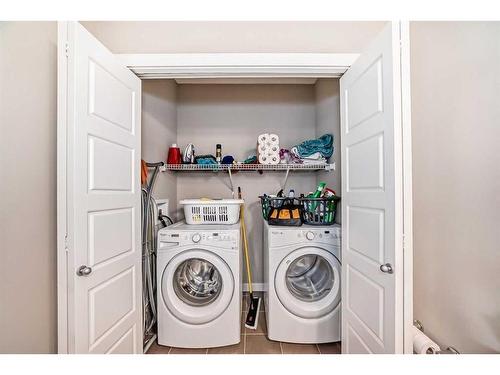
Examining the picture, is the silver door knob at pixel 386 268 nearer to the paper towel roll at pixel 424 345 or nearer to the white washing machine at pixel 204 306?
the paper towel roll at pixel 424 345

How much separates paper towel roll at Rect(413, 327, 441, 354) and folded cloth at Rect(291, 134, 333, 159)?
152 cm

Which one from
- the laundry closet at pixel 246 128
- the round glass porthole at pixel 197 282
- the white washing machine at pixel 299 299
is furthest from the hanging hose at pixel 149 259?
the white washing machine at pixel 299 299

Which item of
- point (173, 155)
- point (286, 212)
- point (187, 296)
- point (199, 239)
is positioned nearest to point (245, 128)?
point (173, 155)

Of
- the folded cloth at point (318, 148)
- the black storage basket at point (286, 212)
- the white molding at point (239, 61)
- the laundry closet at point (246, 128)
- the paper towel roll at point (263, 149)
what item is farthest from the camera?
the laundry closet at point (246, 128)

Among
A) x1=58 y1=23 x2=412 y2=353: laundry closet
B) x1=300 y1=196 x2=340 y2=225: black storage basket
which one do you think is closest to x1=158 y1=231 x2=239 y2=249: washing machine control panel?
x1=58 y1=23 x2=412 y2=353: laundry closet

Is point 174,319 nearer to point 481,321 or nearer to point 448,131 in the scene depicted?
point 481,321

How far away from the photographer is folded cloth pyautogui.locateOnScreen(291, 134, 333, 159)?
225 centimetres

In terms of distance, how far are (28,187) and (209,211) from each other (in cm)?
126

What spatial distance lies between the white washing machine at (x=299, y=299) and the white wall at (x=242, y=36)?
126cm

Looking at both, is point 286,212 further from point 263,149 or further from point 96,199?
point 96,199

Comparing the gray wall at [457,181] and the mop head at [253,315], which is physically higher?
the gray wall at [457,181]

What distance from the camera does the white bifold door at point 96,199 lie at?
3.35ft
